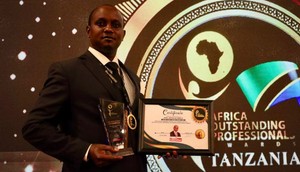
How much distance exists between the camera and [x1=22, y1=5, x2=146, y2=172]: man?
1398 millimetres

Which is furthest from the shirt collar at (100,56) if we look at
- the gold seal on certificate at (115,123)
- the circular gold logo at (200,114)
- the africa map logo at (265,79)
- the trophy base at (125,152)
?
the africa map logo at (265,79)

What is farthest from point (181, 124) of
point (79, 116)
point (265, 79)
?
point (265, 79)

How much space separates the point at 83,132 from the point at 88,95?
14 centimetres

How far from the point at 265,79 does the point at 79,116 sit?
4.12 ft

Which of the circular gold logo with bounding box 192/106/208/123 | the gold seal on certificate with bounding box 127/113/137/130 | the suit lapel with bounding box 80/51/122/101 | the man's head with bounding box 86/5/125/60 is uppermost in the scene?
the man's head with bounding box 86/5/125/60

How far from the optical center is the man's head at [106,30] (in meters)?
1.63

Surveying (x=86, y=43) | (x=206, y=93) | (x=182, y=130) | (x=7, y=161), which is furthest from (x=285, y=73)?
(x=7, y=161)

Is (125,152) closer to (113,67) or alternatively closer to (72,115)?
(72,115)

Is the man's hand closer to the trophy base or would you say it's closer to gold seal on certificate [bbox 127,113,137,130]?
the trophy base

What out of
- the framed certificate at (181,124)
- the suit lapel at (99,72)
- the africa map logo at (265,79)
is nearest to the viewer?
the suit lapel at (99,72)

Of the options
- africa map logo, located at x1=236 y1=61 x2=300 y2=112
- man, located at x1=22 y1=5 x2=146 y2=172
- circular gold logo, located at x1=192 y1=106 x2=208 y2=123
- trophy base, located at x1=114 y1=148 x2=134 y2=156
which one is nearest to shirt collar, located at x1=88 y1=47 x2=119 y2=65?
man, located at x1=22 y1=5 x2=146 y2=172

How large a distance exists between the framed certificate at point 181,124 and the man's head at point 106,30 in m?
0.29

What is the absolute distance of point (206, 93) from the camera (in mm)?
2326

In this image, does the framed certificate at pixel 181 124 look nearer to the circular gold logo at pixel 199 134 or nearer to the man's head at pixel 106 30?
the circular gold logo at pixel 199 134
